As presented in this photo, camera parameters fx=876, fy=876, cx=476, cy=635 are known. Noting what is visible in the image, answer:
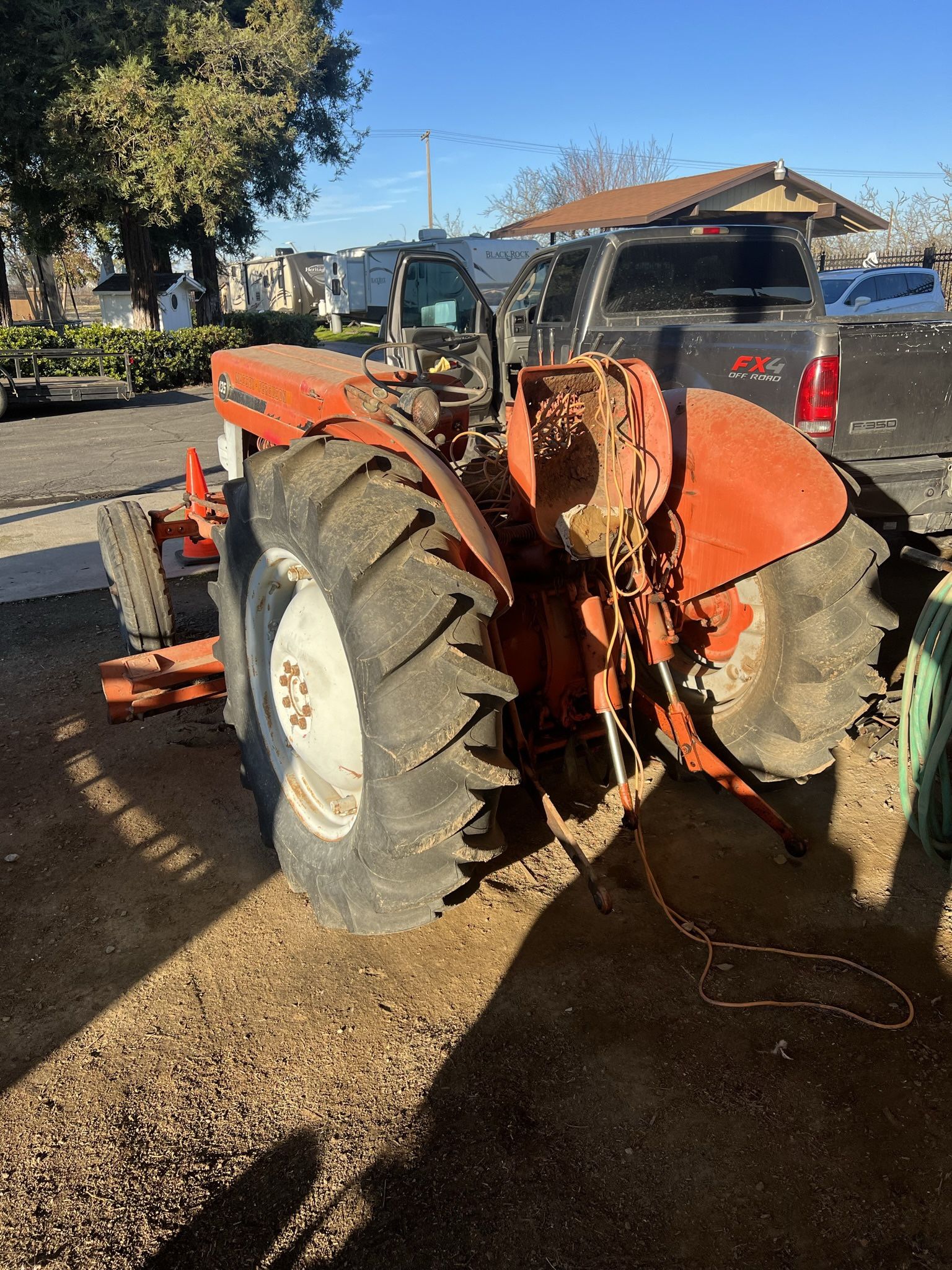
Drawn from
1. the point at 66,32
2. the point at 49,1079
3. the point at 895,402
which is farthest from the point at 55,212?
the point at 49,1079

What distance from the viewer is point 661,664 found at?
287 centimetres

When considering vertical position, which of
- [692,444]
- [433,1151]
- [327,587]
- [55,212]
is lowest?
[433,1151]

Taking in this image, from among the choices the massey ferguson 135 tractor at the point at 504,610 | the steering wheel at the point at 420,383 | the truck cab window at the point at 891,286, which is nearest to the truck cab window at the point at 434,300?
the steering wheel at the point at 420,383

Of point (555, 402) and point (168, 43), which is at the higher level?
point (168, 43)

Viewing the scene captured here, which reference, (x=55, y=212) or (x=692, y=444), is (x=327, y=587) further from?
(x=55, y=212)

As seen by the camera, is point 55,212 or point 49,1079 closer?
point 49,1079

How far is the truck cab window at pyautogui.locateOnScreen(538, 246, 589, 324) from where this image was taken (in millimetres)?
5816

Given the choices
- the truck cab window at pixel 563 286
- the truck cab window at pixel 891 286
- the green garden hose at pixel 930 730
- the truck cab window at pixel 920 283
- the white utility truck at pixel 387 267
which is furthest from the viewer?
the white utility truck at pixel 387 267

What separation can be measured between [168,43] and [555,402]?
1976cm

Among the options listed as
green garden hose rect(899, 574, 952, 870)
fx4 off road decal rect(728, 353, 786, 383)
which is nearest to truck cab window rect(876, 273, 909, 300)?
fx4 off road decal rect(728, 353, 786, 383)

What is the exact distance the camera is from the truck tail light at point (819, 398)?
429 centimetres

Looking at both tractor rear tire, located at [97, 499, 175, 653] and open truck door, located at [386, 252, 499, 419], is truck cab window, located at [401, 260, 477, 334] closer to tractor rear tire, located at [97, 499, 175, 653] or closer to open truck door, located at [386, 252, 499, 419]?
open truck door, located at [386, 252, 499, 419]

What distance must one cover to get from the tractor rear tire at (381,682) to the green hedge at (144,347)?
16117 millimetres

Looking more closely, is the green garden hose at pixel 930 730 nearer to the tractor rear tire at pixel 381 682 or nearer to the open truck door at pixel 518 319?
the tractor rear tire at pixel 381 682
